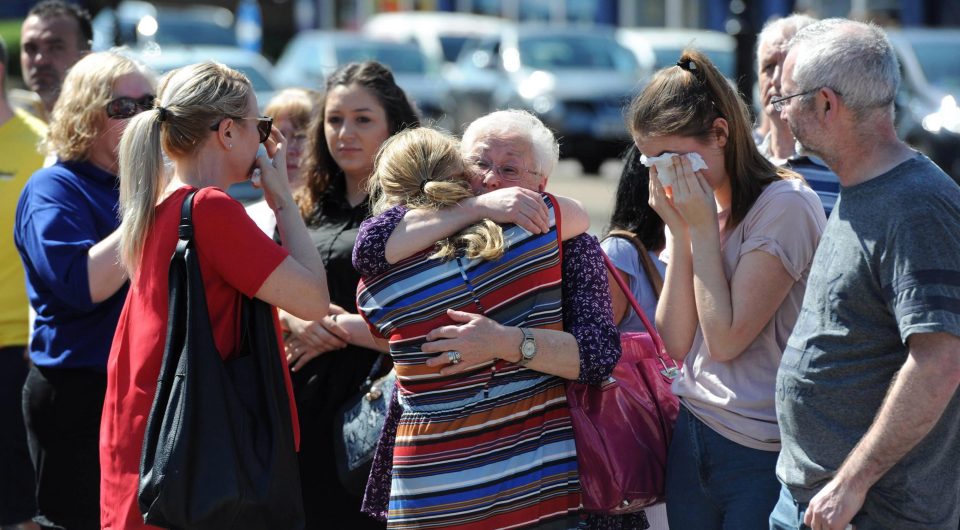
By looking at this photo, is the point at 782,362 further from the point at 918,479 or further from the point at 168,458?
the point at 168,458

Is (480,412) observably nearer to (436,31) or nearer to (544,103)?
(544,103)

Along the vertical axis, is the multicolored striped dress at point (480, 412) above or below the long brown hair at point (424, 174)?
below

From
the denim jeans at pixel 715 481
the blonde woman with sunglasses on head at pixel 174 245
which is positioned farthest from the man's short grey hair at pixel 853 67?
the blonde woman with sunglasses on head at pixel 174 245

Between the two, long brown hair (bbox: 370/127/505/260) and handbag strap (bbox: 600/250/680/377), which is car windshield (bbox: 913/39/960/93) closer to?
handbag strap (bbox: 600/250/680/377)

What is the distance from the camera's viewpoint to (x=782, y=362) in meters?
2.71

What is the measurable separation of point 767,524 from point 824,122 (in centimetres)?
104

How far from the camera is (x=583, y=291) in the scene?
9.89 feet

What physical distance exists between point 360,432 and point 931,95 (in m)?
10.7

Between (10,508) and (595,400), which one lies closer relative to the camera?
(595,400)

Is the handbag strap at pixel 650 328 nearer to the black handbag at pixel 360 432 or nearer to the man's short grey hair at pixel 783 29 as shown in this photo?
the black handbag at pixel 360 432

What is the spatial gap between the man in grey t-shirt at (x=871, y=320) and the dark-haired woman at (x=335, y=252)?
1.61 m

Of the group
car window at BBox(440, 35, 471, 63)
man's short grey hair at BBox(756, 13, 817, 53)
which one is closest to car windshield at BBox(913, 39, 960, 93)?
man's short grey hair at BBox(756, 13, 817, 53)

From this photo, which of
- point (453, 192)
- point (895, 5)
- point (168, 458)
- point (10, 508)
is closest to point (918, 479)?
point (453, 192)

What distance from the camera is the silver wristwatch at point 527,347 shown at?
288cm
